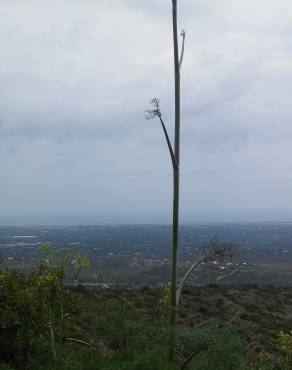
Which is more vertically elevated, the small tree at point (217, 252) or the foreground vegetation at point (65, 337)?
the small tree at point (217, 252)

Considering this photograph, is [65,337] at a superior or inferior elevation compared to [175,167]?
inferior

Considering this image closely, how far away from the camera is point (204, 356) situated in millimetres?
9523

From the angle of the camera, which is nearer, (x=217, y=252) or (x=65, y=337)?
(x=217, y=252)

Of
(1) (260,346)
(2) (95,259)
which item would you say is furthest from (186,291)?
(2) (95,259)

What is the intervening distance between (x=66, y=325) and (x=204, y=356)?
12.7ft

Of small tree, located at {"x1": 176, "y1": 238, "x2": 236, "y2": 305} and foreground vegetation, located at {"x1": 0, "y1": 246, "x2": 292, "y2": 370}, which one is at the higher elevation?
small tree, located at {"x1": 176, "y1": 238, "x2": 236, "y2": 305}

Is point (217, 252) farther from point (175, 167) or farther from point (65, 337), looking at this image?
point (65, 337)

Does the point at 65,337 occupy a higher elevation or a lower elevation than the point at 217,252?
lower

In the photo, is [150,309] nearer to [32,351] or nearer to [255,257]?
[32,351]

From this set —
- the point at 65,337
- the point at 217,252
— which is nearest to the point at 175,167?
the point at 217,252

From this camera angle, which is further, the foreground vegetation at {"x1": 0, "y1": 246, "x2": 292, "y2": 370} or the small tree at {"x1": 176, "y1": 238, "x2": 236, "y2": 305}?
the small tree at {"x1": 176, "y1": 238, "x2": 236, "y2": 305}

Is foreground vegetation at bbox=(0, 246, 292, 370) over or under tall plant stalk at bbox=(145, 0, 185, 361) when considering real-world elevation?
under

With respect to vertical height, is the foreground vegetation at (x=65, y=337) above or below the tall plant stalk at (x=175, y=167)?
below

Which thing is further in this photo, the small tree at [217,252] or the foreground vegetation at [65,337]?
the small tree at [217,252]
